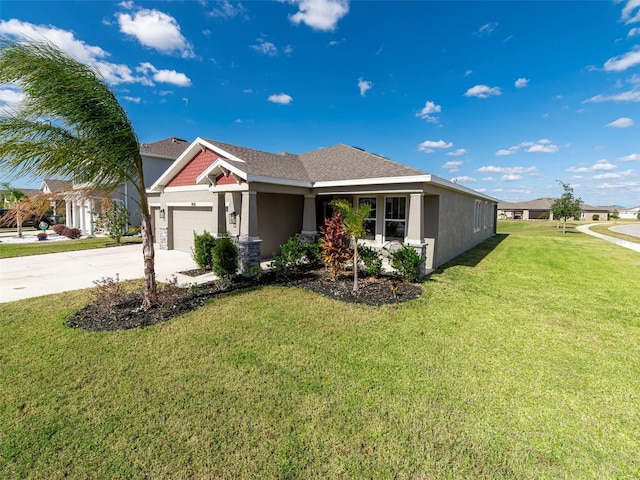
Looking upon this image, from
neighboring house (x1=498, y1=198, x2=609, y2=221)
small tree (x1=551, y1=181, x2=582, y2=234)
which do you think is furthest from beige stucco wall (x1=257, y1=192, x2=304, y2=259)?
neighboring house (x1=498, y1=198, x2=609, y2=221)

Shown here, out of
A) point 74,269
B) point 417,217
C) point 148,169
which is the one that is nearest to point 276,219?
point 417,217

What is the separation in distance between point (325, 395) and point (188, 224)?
13.2 metres

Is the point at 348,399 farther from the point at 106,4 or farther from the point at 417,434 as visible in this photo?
the point at 106,4

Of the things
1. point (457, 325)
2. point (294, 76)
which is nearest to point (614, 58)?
point (294, 76)

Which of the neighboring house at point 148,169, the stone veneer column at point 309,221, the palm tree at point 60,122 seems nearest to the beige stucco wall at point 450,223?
the stone veneer column at point 309,221

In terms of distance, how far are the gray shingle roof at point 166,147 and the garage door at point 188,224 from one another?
8.95 meters

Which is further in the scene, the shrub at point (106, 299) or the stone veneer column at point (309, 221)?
the stone veneer column at point (309, 221)

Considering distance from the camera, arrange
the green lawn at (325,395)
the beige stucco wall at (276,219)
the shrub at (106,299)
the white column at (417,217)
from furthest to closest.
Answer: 1. the beige stucco wall at (276,219)
2. the white column at (417,217)
3. the shrub at (106,299)
4. the green lawn at (325,395)

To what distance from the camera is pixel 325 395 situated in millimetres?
3520

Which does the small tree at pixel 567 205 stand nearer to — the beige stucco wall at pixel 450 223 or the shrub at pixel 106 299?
the beige stucco wall at pixel 450 223

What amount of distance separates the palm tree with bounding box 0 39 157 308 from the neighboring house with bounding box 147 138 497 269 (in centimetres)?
393

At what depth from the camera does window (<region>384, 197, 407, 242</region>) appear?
1158cm

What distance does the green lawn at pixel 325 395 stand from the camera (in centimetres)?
262

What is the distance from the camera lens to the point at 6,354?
442 cm
